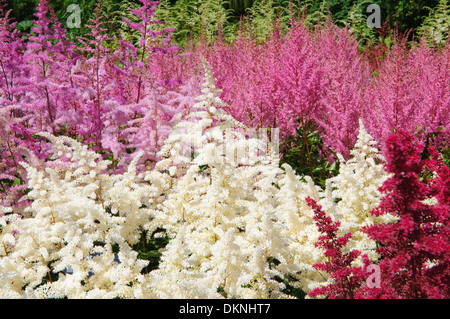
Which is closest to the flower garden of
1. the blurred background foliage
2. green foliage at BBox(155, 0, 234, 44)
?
green foliage at BBox(155, 0, 234, 44)

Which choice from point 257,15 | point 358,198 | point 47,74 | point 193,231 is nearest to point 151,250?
point 193,231

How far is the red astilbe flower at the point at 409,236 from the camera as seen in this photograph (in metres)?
1.18

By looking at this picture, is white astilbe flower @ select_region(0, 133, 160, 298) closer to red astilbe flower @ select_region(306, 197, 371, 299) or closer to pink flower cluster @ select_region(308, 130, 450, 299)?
red astilbe flower @ select_region(306, 197, 371, 299)

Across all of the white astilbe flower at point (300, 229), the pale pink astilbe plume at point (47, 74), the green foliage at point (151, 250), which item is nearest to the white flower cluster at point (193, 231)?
the white astilbe flower at point (300, 229)

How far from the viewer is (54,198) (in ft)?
6.49

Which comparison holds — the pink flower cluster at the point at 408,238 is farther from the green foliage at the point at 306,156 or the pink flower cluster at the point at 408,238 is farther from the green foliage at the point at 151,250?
the green foliage at the point at 306,156

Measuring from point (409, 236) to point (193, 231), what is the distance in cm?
107

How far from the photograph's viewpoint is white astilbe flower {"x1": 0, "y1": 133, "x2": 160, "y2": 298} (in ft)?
4.89

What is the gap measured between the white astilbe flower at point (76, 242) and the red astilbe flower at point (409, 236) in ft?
2.84

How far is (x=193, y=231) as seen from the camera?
78.4 inches

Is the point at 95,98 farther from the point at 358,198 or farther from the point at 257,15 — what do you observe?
the point at 257,15

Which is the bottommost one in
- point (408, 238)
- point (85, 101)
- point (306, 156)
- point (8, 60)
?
point (306, 156)

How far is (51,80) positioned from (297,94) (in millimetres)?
1869
